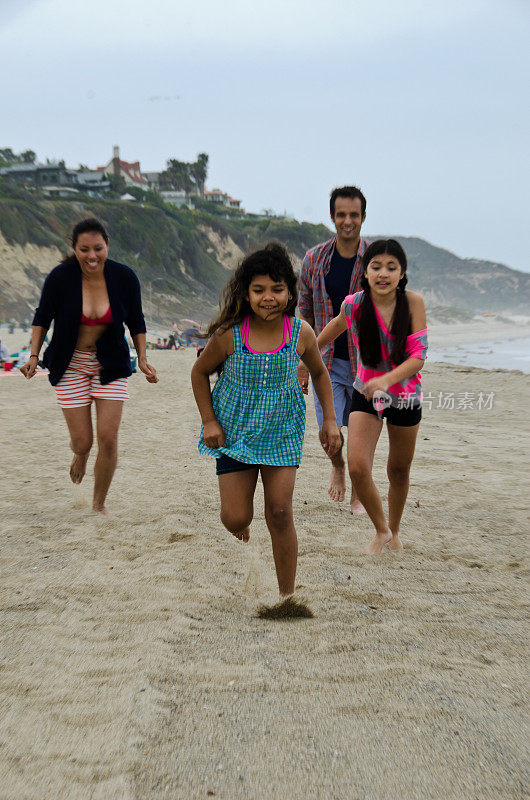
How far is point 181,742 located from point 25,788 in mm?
441

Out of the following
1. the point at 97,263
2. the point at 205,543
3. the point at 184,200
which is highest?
the point at 184,200

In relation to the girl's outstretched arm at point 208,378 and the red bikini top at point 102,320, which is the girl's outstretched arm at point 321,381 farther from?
the red bikini top at point 102,320

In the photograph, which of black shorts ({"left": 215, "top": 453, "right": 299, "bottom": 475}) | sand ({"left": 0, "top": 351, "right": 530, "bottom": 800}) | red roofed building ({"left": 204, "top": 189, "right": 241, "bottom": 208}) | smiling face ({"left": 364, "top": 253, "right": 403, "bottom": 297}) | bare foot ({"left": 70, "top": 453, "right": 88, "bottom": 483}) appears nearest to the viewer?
sand ({"left": 0, "top": 351, "right": 530, "bottom": 800})

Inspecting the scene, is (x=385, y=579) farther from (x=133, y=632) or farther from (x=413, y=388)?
(x=133, y=632)

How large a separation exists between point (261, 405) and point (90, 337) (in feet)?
6.19

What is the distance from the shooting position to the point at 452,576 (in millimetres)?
3447

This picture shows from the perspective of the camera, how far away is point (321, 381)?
313 centimetres

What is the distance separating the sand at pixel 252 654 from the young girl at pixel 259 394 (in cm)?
50

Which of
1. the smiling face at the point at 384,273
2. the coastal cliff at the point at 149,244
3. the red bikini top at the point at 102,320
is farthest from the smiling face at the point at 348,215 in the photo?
the coastal cliff at the point at 149,244

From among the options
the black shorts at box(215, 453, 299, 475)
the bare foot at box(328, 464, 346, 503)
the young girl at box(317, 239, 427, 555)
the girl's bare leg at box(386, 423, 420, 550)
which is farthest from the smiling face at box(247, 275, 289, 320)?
the bare foot at box(328, 464, 346, 503)

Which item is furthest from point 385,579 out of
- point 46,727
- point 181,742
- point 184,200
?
point 184,200

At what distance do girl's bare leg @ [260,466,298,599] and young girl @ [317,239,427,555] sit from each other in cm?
76

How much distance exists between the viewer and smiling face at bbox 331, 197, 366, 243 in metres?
4.21

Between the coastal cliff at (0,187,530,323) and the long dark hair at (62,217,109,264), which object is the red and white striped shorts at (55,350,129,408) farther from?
the coastal cliff at (0,187,530,323)
